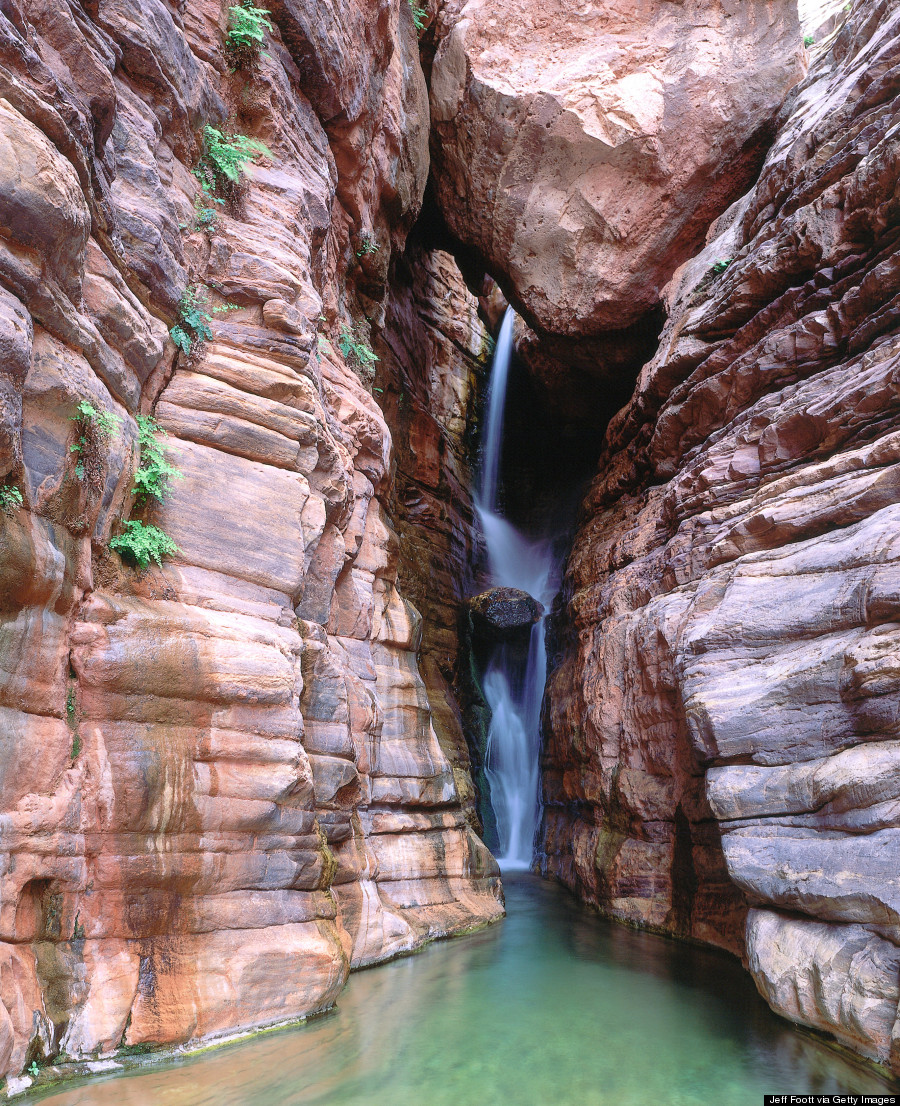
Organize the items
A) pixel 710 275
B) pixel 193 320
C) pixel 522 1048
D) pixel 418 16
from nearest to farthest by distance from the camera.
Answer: pixel 522 1048, pixel 193 320, pixel 710 275, pixel 418 16

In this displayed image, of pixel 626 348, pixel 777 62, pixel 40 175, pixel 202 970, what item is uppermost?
pixel 777 62

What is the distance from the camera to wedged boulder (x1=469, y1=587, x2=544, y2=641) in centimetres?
1695

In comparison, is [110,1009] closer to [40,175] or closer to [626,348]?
[40,175]

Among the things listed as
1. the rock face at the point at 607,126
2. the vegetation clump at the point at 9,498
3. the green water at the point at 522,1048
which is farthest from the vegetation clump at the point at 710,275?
the vegetation clump at the point at 9,498

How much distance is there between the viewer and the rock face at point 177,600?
4.73m

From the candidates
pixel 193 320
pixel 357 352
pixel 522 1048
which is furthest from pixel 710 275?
pixel 522 1048

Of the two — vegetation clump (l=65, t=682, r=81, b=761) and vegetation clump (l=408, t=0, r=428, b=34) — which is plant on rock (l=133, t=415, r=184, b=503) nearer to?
vegetation clump (l=65, t=682, r=81, b=761)

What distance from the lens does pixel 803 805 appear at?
242 inches

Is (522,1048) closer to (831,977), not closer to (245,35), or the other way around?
(831,977)

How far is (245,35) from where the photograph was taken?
8.83m

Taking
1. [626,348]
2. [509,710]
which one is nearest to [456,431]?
[626,348]

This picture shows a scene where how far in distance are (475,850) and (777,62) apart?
52.0 ft

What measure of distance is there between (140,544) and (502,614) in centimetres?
1178

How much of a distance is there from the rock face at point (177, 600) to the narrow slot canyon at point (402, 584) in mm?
34
